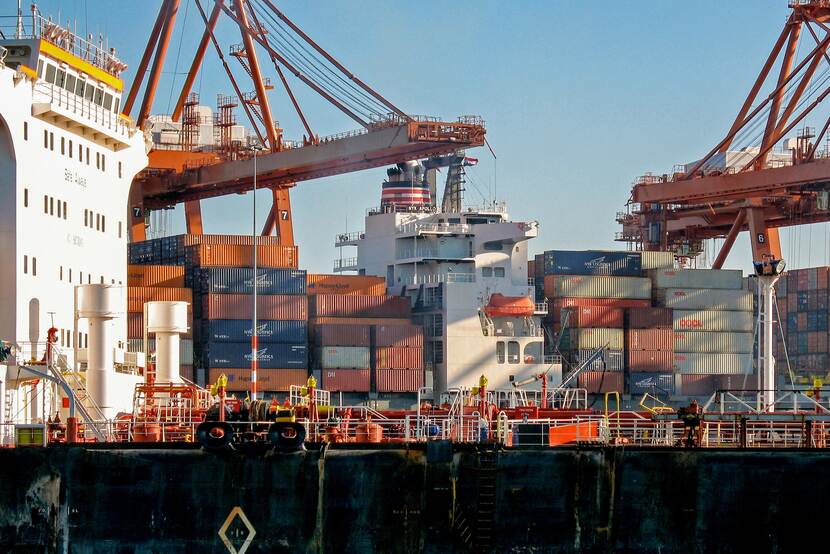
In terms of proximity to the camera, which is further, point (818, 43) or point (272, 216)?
point (272, 216)

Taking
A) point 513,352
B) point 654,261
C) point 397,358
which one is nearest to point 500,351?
point 513,352

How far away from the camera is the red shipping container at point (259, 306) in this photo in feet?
251

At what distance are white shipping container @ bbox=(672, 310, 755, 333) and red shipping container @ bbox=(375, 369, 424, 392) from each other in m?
19.1

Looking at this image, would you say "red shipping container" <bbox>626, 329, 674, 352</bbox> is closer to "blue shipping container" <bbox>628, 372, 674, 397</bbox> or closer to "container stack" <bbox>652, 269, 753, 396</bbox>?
"container stack" <bbox>652, 269, 753, 396</bbox>

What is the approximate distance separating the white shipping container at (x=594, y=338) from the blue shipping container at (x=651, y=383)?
2196 millimetres

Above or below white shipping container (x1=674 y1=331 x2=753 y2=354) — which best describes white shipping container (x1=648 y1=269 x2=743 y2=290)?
above

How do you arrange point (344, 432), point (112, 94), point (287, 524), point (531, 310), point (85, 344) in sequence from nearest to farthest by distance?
point (287, 524), point (344, 432), point (85, 344), point (112, 94), point (531, 310)

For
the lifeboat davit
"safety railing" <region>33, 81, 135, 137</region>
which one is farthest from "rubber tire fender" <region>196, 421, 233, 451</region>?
the lifeboat davit

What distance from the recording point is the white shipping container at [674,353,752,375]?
294ft

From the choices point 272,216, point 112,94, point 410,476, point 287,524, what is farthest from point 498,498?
point 272,216

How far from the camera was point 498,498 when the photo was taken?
94.2 ft

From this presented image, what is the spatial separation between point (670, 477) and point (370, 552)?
611 cm

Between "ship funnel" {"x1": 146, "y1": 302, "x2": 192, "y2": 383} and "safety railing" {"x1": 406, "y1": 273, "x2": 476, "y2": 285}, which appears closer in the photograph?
"ship funnel" {"x1": 146, "y1": 302, "x2": 192, "y2": 383}

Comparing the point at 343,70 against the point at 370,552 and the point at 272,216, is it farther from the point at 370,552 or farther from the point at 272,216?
the point at 370,552
